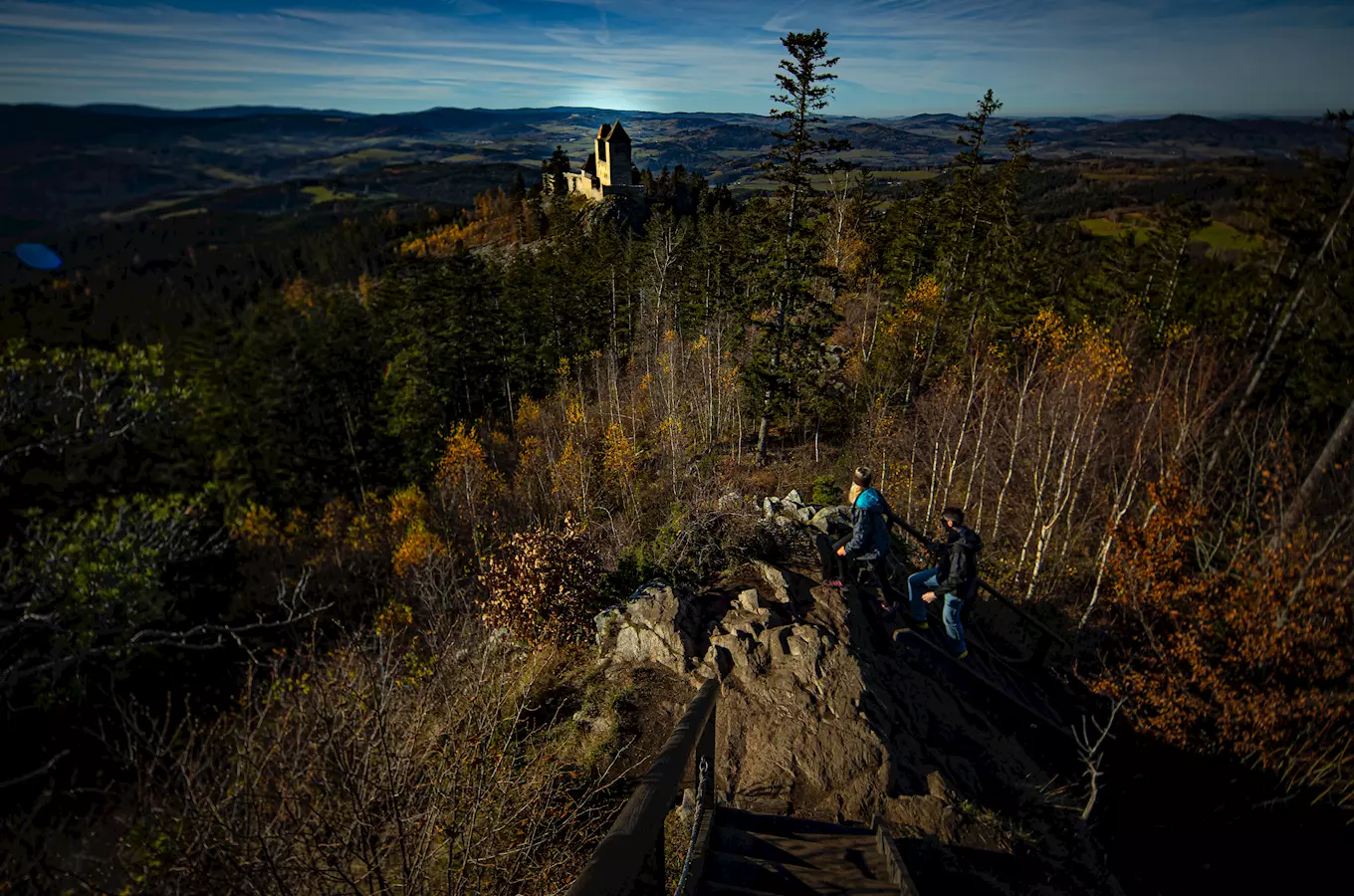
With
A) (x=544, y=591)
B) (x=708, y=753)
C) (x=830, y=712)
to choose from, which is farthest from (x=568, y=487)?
(x=708, y=753)

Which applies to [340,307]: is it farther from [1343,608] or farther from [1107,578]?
[1343,608]

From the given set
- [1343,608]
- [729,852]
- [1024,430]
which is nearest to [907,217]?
[1024,430]

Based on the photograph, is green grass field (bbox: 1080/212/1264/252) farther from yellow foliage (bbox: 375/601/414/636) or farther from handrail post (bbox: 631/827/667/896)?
yellow foliage (bbox: 375/601/414/636)

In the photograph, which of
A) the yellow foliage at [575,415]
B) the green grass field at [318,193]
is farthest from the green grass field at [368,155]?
the yellow foliage at [575,415]

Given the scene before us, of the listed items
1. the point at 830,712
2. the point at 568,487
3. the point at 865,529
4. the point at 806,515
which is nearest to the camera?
the point at 830,712

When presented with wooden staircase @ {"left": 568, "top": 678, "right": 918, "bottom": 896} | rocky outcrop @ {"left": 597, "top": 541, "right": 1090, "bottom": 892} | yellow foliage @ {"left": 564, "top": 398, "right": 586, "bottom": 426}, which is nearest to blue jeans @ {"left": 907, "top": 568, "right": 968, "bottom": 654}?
rocky outcrop @ {"left": 597, "top": 541, "right": 1090, "bottom": 892}

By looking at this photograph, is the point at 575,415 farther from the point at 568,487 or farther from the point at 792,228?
the point at 792,228

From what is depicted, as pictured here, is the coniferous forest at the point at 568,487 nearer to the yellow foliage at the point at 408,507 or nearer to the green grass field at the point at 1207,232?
the yellow foliage at the point at 408,507
